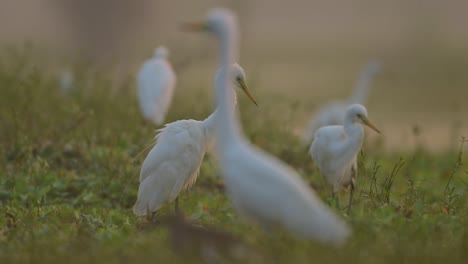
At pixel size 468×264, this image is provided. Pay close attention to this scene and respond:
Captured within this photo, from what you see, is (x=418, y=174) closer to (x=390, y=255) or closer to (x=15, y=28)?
(x=390, y=255)

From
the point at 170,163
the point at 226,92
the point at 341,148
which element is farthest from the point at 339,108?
the point at 226,92

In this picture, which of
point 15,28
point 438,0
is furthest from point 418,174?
point 438,0

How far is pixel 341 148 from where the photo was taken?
679 cm

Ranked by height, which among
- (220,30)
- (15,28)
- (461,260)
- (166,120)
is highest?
(220,30)

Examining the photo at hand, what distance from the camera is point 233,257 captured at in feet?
13.4

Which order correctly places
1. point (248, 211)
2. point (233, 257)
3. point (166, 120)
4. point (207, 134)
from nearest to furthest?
point (233, 257), point (248, 211), point (207, 134), point (166, 120)

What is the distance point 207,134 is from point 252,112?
4320mm

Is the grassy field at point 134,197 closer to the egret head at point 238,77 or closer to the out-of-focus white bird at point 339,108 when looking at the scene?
the egret head at point 238,77

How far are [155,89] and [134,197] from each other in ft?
8.18

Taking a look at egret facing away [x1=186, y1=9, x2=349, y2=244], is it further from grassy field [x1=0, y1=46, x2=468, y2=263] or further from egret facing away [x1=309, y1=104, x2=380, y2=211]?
egret facing away [x1=309, y1=104, x2=380, y2=211]

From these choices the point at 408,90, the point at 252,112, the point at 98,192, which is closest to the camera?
the point at 98,192

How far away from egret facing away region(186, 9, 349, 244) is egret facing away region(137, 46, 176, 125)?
521 cm

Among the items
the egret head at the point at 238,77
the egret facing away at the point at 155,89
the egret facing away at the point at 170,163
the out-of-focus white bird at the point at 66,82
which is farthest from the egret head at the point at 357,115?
the out-of-focus white bird at the point at 66,82

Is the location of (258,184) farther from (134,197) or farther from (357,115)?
(134,197)
